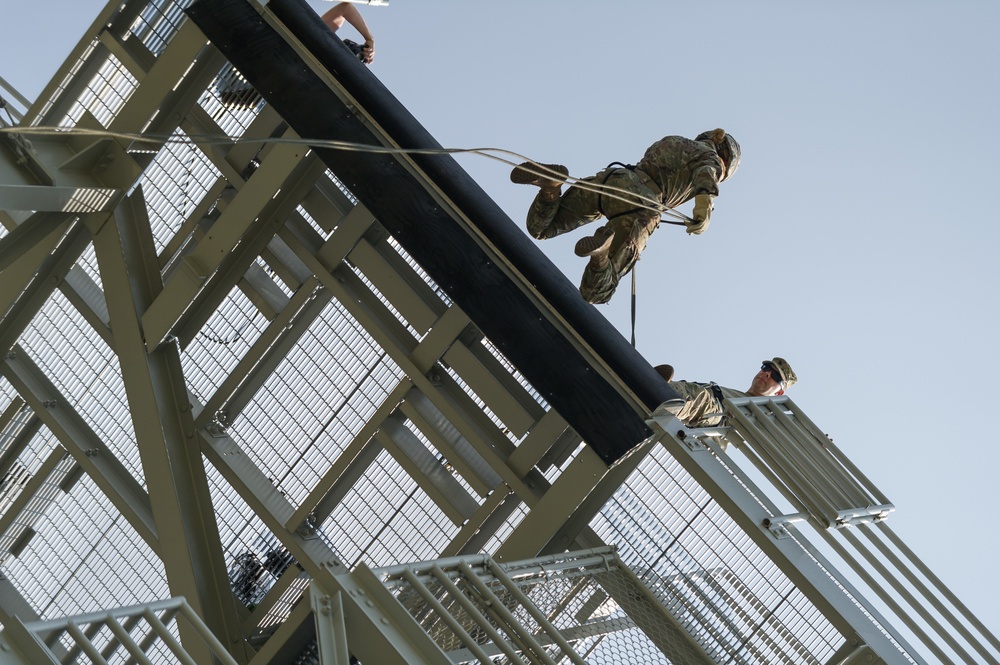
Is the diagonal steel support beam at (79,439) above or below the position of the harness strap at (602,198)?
above

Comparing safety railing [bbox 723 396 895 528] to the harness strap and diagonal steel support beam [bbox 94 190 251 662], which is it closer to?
the harness strap

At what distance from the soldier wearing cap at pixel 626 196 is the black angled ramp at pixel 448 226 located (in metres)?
0.24

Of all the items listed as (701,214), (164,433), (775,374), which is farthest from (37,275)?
(775,374)

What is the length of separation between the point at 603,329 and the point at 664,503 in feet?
3.01

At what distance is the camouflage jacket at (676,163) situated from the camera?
21.9 ft

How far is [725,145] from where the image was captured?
6891 mm

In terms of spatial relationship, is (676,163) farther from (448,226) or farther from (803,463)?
(803,463)

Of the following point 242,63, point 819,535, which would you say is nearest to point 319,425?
point 242,63

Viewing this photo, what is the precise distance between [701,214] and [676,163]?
45cm

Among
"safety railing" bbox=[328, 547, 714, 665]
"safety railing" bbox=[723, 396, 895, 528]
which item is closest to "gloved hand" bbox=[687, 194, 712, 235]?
"safety railing" bbox=[723, 396, 895, 528]

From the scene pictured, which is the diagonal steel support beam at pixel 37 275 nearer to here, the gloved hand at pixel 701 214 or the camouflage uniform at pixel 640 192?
the camouflage uniform at pixel 640 192

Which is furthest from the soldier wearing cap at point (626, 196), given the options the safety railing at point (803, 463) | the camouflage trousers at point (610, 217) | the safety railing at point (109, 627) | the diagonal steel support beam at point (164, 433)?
the safety railing at point (109, 627)

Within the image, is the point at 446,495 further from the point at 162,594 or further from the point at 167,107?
the point at 167,107

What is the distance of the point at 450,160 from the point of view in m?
6.69
